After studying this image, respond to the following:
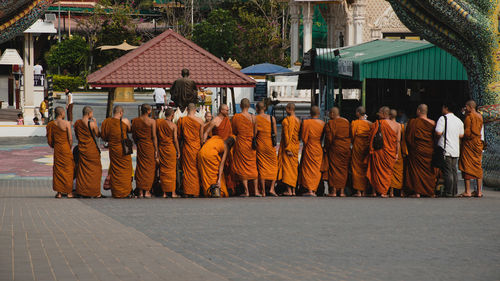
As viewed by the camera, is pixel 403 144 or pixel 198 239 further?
pixel 403 144

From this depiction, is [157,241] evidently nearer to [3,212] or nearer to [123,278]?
[123,278]

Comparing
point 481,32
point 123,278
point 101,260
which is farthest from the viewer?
point 481,32

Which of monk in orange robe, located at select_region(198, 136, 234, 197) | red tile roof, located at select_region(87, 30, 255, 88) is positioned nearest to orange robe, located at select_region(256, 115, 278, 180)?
monk in orange robe, located at select_region(198, 136, 234, 197)

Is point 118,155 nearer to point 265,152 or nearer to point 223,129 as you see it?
point 223,129

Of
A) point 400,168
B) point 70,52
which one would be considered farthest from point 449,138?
point 70,52

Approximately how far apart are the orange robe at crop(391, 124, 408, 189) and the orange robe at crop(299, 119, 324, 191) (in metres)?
1.31

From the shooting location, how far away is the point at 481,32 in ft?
56.5

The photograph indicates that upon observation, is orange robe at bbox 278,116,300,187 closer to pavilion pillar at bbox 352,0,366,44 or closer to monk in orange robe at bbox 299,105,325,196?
monk in orange robe at bbox 299,105,325,196

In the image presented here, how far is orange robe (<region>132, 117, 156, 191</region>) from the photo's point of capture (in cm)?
1435

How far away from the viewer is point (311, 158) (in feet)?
48.6

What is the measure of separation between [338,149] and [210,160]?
2263mm

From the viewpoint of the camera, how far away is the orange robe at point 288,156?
14852 millimetres

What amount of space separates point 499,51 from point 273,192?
19.8ft

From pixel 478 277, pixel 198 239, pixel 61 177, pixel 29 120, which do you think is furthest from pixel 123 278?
pixel 29 120
